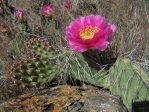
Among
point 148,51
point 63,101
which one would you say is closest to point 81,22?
point 63,101

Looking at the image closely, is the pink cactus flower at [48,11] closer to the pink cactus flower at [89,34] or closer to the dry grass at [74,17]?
the dry grass at [74,17]

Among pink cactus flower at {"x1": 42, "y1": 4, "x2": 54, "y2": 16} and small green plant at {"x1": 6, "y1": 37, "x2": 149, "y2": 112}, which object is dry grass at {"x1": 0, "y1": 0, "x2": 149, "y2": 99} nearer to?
pink cactus flower at {"x1": 42, "y1": 4, "x2": 54, "y2": 16}

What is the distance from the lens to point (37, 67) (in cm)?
208

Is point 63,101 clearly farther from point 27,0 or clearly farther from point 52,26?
point 27,0

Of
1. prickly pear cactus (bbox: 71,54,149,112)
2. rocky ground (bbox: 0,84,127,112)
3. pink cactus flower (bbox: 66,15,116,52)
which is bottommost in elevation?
rocky ground (bbox: 0,84,127,112)

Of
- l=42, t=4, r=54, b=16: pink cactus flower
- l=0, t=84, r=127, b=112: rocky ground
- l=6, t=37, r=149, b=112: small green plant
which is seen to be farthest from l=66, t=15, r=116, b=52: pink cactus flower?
l=42, t=4, r=54, b=16: pink cactus flower

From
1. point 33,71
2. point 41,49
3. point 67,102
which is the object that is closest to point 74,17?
point 41,49

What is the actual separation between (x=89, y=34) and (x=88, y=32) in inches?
0.6

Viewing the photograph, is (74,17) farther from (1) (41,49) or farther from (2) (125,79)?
(2) (125,79)

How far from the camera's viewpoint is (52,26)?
2.87 meters

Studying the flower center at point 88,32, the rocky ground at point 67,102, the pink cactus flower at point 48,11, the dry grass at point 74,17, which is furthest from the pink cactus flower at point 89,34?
the pink cactus flower at point 48,11

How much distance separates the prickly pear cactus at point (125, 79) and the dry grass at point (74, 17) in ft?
1.08

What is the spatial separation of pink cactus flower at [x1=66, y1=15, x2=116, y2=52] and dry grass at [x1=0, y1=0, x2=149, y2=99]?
44cm

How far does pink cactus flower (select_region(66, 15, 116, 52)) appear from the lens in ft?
5.81
